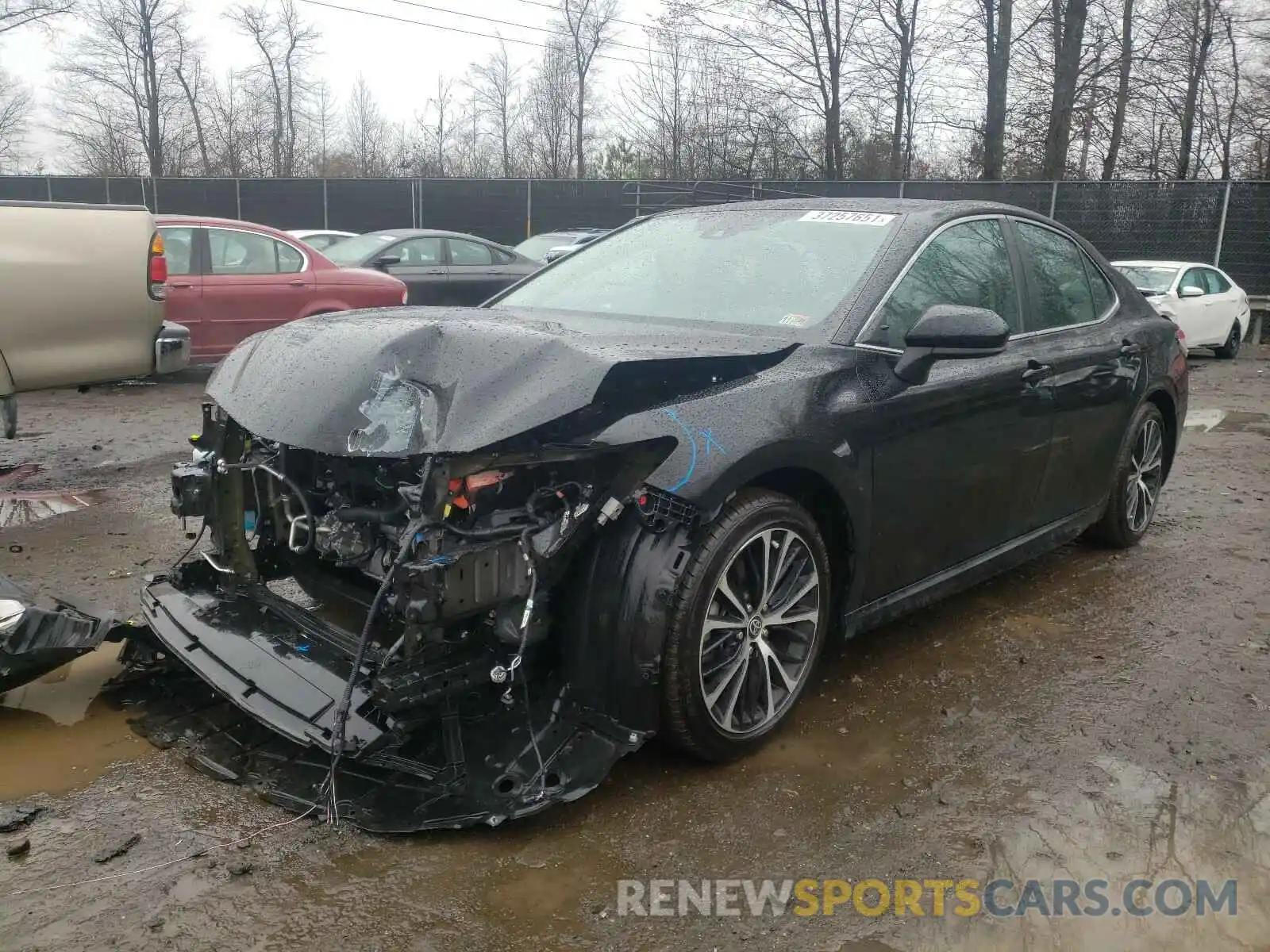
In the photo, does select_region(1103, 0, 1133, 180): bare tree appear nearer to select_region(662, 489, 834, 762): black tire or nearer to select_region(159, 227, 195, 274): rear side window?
select_region(159, 227, 195, 274): rear side window

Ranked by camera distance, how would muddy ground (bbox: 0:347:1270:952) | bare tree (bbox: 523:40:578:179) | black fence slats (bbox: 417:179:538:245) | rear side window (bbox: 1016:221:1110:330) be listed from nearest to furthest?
1. muddy ground (bbox: 0:347:1270:952)
2. rear side window (bbox: 1016:221:1110:330)
3. black fence slats (bbox: 417:179:538:245)
4. bare tree (bbox: 523:40:578:179)

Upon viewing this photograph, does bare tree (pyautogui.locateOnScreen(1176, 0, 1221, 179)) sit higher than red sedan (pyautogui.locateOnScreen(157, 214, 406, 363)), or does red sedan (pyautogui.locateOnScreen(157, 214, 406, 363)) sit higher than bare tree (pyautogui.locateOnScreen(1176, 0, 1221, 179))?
bare tree (pyautogui.locateOnScreen(1176, 0, 1221, 179))

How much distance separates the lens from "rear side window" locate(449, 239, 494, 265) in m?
12.9

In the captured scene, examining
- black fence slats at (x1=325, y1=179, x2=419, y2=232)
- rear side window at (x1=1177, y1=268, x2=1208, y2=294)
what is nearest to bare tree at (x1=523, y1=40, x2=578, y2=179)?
black fence slats at (x1=325, y1=179, x2=419, y2=232)

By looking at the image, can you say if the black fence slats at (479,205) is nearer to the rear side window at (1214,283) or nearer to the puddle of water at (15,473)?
the rear side window at (1214,283)

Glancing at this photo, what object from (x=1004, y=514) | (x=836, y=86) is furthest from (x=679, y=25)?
(x=1004, y=514)

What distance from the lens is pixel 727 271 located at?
371cm

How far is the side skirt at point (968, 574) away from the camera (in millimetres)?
3424

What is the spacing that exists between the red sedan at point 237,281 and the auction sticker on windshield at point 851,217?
22.5 feet

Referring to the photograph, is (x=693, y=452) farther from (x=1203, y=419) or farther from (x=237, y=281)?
(x=1203, y=419)

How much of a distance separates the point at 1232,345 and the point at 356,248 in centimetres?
1309

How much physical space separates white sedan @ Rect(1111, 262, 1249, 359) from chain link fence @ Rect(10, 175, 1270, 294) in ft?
6.97

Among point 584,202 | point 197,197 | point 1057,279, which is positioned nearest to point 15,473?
point 1057,279

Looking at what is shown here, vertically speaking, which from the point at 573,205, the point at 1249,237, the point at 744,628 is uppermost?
the point at 573,205
